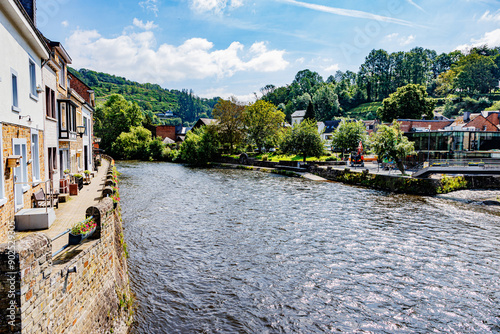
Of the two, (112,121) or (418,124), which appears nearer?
(418,124)

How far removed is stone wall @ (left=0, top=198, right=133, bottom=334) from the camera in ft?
15.5

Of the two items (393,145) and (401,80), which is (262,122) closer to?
(393,145)

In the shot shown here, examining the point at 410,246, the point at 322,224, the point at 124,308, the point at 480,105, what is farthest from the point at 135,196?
the point at 480,105

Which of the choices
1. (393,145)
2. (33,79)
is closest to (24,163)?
(33,79)

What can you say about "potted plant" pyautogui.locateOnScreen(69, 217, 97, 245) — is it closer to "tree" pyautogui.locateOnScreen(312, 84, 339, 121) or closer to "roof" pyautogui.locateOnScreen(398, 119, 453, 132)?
"roof" pyautogui.locateOnScreen(398, 119, 453, 132)

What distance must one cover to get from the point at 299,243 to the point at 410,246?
5.36m

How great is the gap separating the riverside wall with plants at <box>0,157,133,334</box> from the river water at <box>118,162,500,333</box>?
145 cm

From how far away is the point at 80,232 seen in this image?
7.64m

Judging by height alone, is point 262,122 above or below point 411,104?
below

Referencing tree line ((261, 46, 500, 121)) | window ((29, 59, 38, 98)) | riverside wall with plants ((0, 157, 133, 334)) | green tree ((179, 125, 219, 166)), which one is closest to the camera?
riverside wall with plants ((0, 157, 133, 334))

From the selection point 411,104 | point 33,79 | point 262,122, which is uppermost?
point 411,104

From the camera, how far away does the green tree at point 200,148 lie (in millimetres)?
58000

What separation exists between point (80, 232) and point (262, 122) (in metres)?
53.9

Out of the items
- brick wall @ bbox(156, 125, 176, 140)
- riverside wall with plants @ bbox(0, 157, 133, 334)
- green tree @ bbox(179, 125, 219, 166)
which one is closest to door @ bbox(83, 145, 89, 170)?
riverside wall with plants @ bbox(0, 157, 133, 334)
